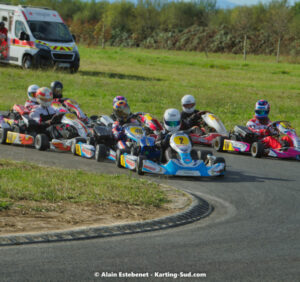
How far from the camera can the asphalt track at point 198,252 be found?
481 centimetres

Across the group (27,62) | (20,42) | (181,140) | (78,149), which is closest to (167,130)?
(181,140)

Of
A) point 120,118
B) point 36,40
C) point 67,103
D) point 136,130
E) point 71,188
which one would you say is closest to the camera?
point 71,188

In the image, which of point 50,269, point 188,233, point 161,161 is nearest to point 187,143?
point 161,161

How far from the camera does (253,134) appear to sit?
1243 cm

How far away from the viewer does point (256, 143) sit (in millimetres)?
11812

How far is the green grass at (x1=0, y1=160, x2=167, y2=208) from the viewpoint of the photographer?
7086 mm

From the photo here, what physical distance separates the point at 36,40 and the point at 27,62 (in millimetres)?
992

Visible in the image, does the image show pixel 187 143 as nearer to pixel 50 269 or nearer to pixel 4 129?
pixel 4 129

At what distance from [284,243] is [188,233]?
0.92 m

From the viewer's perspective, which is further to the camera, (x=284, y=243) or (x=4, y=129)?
(x=4, y=129)

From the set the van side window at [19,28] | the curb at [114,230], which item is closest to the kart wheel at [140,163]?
the curb at [114,230]

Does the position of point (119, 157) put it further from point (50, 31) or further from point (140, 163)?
point (50, 31)

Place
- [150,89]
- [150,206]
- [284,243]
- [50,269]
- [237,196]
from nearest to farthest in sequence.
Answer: [50,269], [284,243], [150,206], [237,196], [150,89]

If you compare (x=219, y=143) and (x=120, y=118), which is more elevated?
(x=120, y=118)
